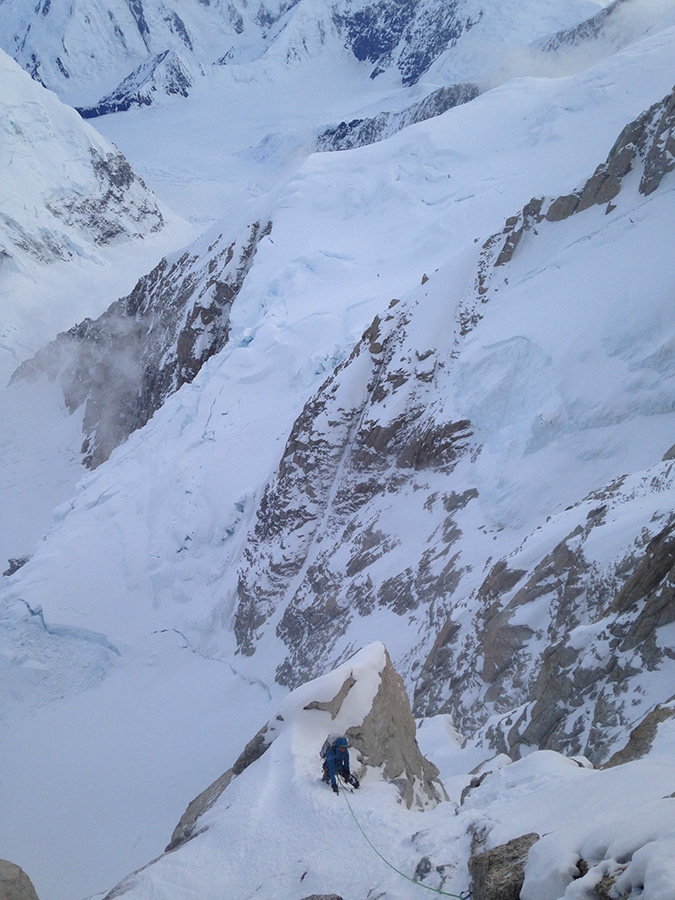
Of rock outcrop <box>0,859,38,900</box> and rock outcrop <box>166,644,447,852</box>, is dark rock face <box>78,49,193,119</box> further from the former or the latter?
rock outcrop <box>0,859,38,900</box>

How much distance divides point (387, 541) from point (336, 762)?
32.2 feet

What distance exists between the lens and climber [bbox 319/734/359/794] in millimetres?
7434

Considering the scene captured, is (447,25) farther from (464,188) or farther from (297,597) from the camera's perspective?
(297,597)

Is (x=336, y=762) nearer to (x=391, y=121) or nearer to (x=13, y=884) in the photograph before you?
(x=13, y=884)

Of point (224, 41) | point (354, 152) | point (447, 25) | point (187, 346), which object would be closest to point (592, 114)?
point (354, 152)

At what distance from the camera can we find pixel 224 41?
424 ft

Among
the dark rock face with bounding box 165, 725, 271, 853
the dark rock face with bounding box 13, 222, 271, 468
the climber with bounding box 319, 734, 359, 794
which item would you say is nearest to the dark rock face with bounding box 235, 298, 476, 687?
the dark rock face with bounding box 165, 725, 271, 853

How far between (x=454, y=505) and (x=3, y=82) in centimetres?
7380

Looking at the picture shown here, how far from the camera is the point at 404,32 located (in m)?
110

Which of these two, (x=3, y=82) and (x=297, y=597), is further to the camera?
(x=3, y=82)

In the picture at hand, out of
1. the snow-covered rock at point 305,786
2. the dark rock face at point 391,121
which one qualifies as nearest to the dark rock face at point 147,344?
the snow-covered rock at point 305,786

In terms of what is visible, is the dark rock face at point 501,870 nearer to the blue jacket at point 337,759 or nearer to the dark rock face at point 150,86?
the blue jacket at point 337,759

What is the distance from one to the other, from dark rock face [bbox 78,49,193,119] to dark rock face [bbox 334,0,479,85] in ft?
96.4

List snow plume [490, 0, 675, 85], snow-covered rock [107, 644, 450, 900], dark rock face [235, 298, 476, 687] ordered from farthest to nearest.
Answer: snow plume [490, 0, 675, 85] < dark rock face [235, 298, 476, 687] < snow-covered rock [107, 644, 450, 900]
